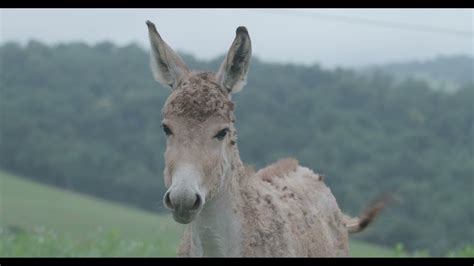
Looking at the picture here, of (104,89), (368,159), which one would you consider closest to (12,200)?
(104,89)

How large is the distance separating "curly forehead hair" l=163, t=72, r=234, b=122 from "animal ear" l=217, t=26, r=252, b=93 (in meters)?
0.08

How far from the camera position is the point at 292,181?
22.9 ft

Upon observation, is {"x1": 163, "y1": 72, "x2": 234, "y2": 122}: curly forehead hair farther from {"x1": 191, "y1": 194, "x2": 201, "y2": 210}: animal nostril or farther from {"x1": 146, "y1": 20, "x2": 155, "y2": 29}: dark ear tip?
{"x1": 191, "y1": 194, "x2": 201, "y2": 210}: animal nostril

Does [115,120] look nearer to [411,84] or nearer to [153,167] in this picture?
[153,167]

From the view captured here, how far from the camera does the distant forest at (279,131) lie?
40469mm

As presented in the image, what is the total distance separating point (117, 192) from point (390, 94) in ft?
55.7

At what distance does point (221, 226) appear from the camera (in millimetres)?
5570

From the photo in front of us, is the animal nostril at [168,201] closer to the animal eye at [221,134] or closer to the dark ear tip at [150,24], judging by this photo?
the animal eye at [221,134]

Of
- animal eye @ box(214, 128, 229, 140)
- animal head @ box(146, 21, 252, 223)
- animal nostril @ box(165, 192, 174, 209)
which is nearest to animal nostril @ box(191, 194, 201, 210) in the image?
animal head @ box(146, 21, 252, 223)

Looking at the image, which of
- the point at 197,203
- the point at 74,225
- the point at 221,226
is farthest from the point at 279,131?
the point at 197,203

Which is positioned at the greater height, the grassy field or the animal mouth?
the animal mouth

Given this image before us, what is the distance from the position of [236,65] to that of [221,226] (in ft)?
3.14

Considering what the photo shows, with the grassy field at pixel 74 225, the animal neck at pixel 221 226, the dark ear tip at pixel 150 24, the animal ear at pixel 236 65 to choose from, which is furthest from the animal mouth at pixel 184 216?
the grassy field at pixel 74 225

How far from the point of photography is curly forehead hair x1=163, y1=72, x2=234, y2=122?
5.17 m
